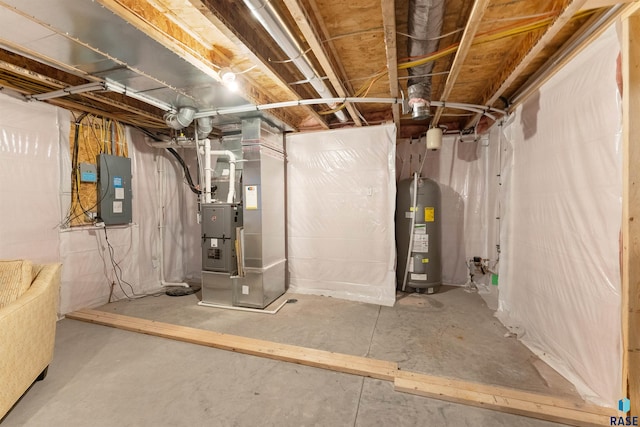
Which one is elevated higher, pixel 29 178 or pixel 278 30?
pixel 278 30

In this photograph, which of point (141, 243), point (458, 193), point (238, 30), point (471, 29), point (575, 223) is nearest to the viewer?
point (471, 29)

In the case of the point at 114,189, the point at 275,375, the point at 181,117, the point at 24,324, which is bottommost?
the point at 275,375

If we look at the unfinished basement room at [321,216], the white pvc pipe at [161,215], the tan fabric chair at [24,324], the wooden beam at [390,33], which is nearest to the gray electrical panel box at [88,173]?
the unfinished basement room at [321,216]

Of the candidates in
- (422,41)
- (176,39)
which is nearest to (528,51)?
(422,41)

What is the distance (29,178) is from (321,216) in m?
3.11

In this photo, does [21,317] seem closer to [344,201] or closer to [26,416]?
[26,416]

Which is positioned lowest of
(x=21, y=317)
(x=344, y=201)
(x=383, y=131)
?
(x=21, y=317)

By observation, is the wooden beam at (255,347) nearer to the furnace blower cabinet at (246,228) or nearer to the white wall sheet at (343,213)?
the furnace blower cabinet at (246,228)

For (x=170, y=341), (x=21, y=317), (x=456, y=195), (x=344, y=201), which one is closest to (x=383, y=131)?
(x=344, y=201)

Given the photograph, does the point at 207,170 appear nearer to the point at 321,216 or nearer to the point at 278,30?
the point at 321,216

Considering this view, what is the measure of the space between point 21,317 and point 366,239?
2989 mm

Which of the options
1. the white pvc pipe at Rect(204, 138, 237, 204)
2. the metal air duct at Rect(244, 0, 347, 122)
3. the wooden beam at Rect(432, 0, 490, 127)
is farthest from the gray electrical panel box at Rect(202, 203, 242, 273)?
the wooden beam at Rect(432, 0, 490, 127)

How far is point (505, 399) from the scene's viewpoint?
1.59 m

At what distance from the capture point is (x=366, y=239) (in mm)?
3389
